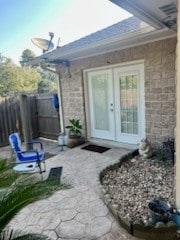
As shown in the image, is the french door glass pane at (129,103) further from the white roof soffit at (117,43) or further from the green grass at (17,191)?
the green grass at (17,191)

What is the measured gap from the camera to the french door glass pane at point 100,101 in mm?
6039

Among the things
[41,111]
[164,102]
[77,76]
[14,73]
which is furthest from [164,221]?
[14,73]

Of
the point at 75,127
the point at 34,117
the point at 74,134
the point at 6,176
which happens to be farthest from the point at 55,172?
the point at 34,117

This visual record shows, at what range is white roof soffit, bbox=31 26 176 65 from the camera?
4047 millimetres

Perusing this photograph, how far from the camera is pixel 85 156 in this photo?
527 cm

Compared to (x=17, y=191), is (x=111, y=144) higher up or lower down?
lower down

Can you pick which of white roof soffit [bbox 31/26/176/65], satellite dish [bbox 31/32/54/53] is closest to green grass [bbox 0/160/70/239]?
white roof soffit [bbox 31/26/176/65]

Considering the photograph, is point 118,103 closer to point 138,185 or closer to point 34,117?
point 138,185

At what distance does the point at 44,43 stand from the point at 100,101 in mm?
2978

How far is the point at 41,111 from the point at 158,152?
16.3 ft

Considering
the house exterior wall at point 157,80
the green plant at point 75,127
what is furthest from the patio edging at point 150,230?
the green plant at point 75,127

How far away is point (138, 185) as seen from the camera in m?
3.59

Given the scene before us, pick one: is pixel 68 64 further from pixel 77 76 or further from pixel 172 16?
pixel 172 16

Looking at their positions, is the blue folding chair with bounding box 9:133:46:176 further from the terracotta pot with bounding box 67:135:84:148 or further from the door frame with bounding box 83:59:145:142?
the door frame with bounding box 83:59:145:142
